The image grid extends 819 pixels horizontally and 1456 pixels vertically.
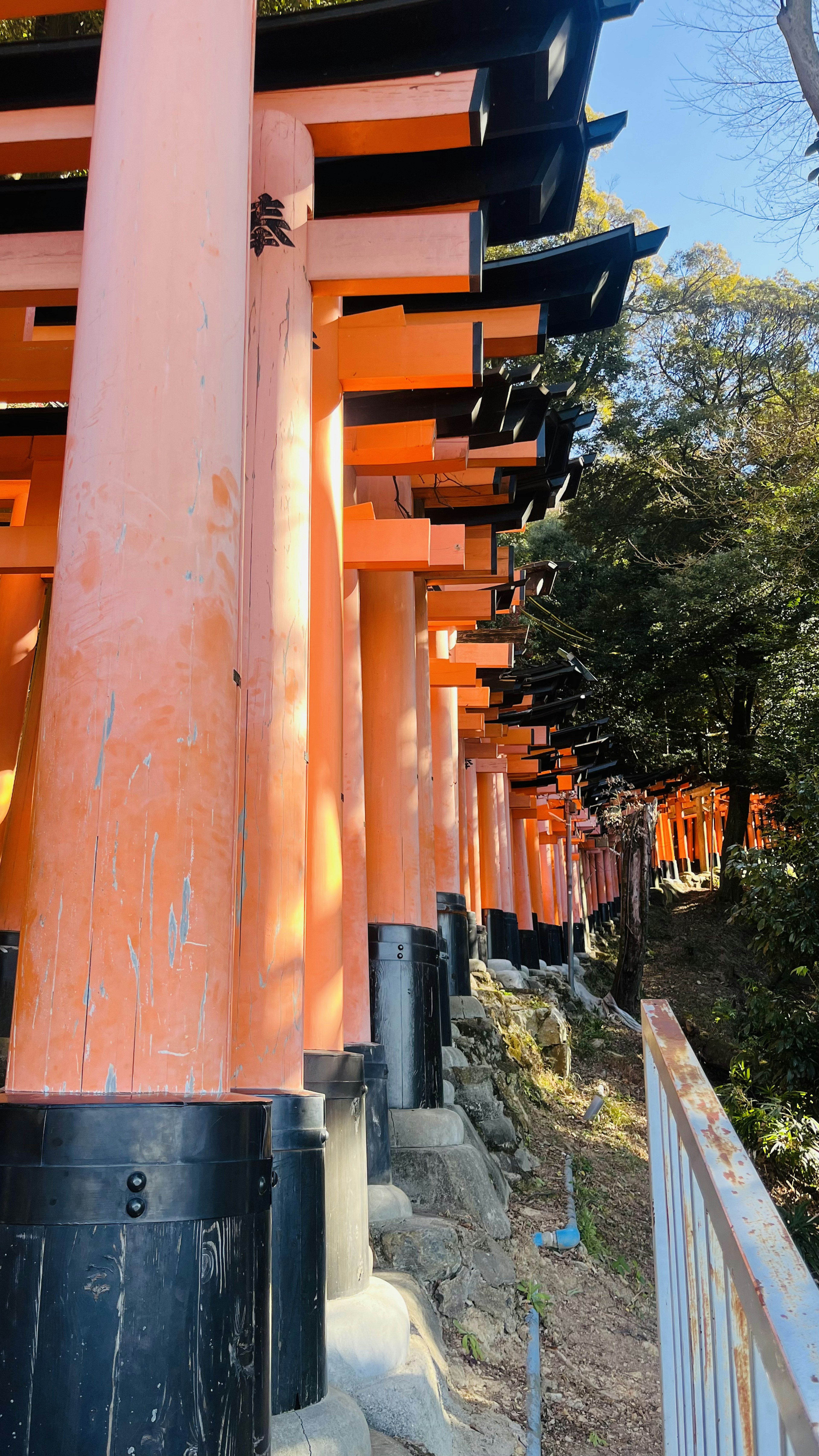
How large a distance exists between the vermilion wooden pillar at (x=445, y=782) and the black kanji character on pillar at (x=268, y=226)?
6470mm

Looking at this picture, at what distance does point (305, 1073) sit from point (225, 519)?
2.17 metres

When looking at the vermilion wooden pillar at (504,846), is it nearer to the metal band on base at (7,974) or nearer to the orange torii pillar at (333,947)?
the metal band on base at (7,974)

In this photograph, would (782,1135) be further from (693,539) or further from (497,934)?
(693,539)

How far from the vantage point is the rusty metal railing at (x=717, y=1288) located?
1.25 meters

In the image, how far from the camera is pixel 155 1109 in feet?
7.19

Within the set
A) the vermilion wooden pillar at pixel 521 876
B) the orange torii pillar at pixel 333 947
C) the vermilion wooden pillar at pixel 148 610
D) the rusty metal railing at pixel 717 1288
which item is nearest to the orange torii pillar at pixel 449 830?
the orange torii pillar at pixel 333 947

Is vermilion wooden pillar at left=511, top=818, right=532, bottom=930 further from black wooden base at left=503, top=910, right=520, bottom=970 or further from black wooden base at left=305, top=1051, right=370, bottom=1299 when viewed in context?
black wooden base at left=305, top=1051, right=370, bottom=1299

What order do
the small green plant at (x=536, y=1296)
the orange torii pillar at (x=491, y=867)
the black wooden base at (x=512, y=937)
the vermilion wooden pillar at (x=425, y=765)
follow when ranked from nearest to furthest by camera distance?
the small green plant at (x=536, y=1296) → the vermilion wooden pillar at (x=425, y=765) → the orange torii pillar at (x=491, y=867) → the black wooden base at (x=512, y=937)

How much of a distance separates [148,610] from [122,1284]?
1.36 m

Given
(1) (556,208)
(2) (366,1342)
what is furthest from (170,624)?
(1) (556,208)

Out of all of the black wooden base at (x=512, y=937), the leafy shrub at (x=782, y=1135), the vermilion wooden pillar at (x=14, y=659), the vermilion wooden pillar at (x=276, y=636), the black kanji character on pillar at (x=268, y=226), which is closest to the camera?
the vermilion wooden pillar at (x=276, y=636)

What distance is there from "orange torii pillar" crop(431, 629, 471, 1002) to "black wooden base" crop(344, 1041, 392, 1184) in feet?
14.5


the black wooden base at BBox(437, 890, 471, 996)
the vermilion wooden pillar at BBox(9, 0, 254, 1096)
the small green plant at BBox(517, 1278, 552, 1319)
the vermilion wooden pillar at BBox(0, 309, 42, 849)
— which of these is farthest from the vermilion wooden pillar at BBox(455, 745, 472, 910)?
the vermilion wooden pillar at BBox(9, 0, 254, 1096)

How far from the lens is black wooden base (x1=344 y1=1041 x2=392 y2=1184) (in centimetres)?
523
